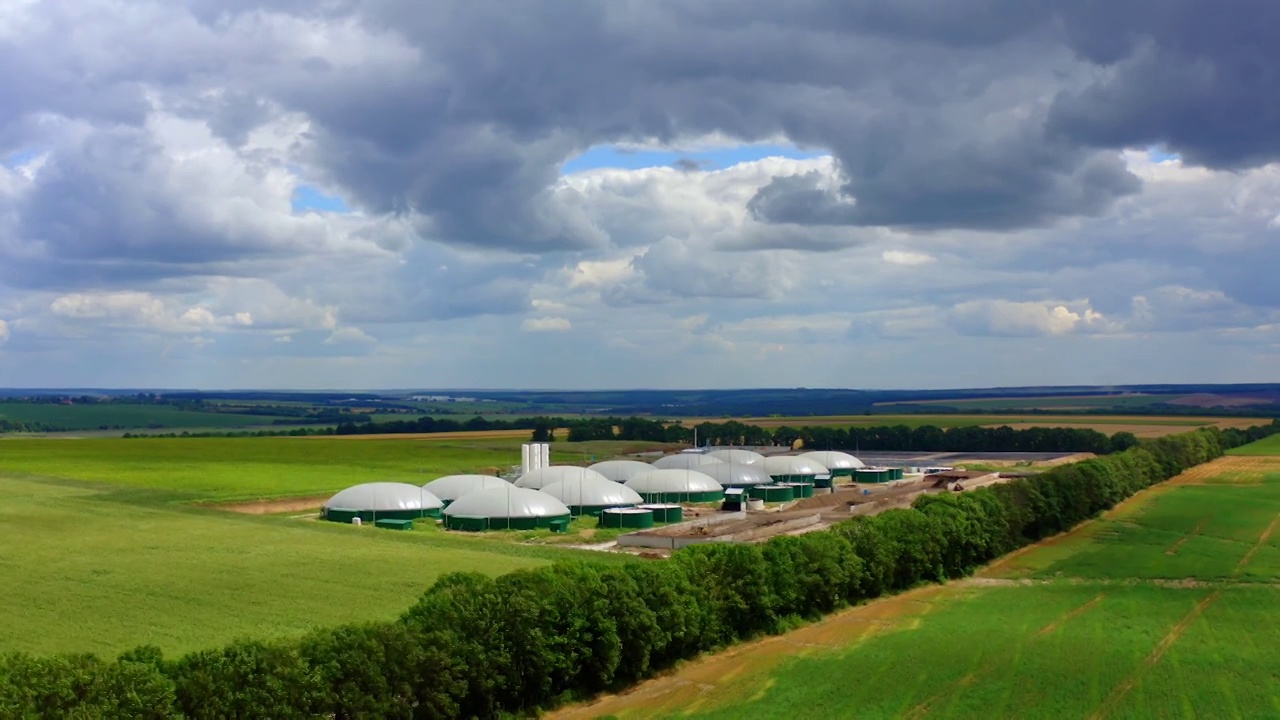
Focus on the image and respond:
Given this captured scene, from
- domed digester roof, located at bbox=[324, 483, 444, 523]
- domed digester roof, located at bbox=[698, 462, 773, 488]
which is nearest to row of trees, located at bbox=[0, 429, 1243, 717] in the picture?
Answer: domed digester roof, located at bbox=[324, 483, 444, 523]

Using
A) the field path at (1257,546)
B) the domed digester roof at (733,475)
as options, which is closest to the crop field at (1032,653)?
the field path at (1257,546)

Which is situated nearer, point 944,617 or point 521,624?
point 521,624

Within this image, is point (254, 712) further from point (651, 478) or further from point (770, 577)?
point (651, 478)

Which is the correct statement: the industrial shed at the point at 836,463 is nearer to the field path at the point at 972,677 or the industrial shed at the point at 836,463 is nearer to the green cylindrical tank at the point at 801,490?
the green cylindrical tank at the point at 801,490

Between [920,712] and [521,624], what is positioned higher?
[521,624]

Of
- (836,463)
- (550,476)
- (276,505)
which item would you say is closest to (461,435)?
(836,463)

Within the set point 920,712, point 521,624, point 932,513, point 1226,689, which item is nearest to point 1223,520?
point 932,513

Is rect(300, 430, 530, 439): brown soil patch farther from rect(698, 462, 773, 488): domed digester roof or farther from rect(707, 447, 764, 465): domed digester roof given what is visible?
rect(698, 462, 773, 488): domed digester roof
